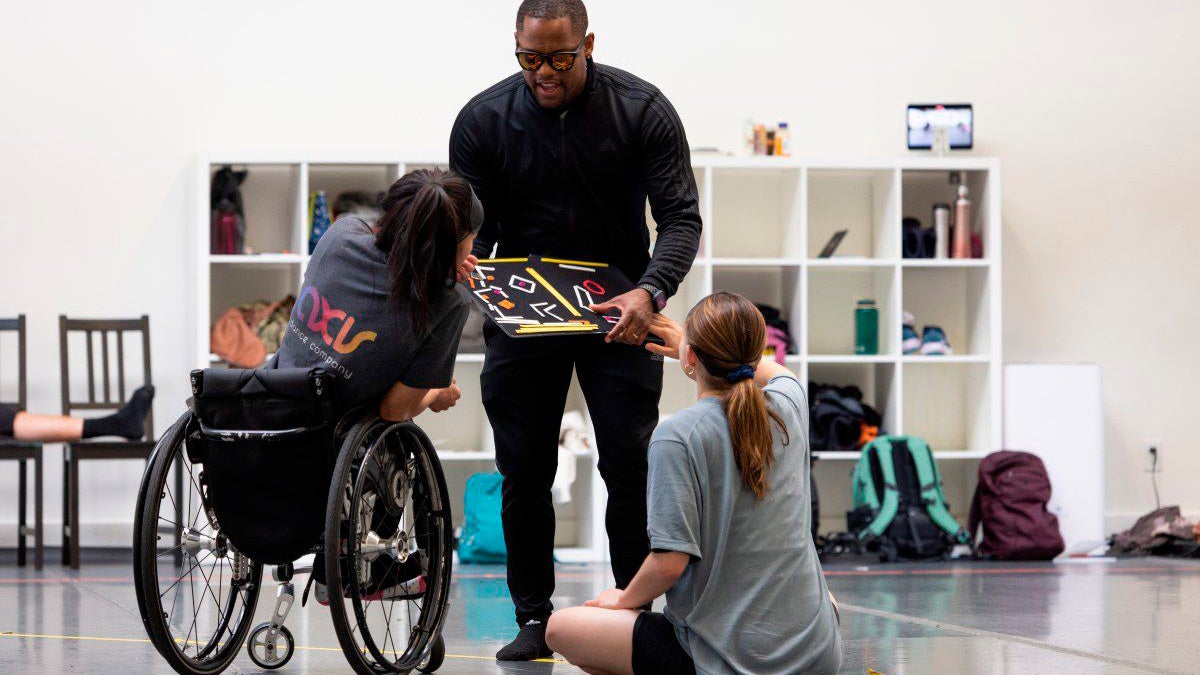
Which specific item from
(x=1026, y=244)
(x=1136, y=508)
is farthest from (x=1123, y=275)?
(x=1136, y=508)

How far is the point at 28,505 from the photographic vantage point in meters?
5.78

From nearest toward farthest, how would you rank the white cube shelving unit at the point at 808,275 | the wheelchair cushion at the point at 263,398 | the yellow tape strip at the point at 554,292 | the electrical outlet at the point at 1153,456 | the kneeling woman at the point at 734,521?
1. the kneeling woman at the point at 734,521
2. the wheelchair cushion at the point at 263,398
3. the yellow tape strip at the point at 554,292
4. the white cube shelving unit at the point at 808,275
5. the electrical outlet at the point at 1153,456

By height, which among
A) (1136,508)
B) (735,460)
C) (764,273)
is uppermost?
(764,273)

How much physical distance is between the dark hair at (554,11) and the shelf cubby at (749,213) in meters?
3.53

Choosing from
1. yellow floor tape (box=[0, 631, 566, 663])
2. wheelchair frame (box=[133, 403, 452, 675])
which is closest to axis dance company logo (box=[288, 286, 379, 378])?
wheelchair frame (box=[133, 403, 452, 675])

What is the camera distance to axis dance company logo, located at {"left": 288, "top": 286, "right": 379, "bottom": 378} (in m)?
2.36

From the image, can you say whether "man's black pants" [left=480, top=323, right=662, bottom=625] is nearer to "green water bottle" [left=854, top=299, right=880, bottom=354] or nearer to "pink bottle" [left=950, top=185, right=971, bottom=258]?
"green water bottle" [left=854, top=299, right=880, bottom=354]

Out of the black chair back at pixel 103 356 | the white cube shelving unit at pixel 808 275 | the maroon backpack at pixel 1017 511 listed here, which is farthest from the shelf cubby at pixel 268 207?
the maroon backpack at pixel 1017 511

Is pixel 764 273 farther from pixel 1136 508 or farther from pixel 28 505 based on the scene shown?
pixel 28 505

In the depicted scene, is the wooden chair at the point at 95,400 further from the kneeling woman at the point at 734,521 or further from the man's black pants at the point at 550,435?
the kneeling woman at the point at 734,521

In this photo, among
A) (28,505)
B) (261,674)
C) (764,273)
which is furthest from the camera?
(764,273)

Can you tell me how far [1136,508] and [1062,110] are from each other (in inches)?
74.0

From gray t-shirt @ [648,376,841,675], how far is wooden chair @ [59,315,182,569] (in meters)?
3.63

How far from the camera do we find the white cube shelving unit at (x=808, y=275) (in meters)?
5.77
